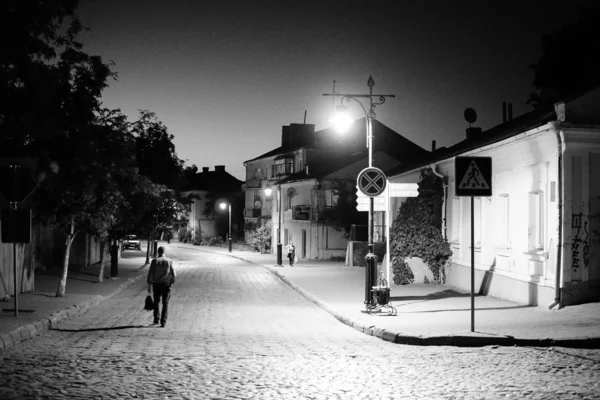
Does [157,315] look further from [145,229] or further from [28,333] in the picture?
[145,229]

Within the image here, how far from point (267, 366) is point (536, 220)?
32.1 ft

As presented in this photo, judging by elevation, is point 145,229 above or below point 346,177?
below

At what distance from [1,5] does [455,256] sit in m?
15.4

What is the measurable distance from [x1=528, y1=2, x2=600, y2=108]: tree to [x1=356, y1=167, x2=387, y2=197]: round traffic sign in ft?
54.8

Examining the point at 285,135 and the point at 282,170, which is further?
the point at 285,135

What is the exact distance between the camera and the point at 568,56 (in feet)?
103

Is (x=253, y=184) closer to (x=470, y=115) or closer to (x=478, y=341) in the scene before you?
(x=470, y=115)

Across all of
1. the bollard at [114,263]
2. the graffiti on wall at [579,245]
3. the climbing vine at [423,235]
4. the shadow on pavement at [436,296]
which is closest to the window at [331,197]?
the bollard at [114,263]

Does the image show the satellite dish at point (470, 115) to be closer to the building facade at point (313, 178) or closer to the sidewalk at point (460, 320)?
the sidewalk at point (460, 320)

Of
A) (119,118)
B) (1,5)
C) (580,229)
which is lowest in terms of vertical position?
(580,229)

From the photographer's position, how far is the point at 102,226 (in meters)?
19.6

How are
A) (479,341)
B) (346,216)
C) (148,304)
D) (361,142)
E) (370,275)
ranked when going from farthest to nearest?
(361,142)
(346,216)
(370,275)
(148,304)
(479,341)

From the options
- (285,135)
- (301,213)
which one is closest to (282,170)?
(285,135)

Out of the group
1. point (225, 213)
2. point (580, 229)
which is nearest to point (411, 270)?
point (580, 229)
